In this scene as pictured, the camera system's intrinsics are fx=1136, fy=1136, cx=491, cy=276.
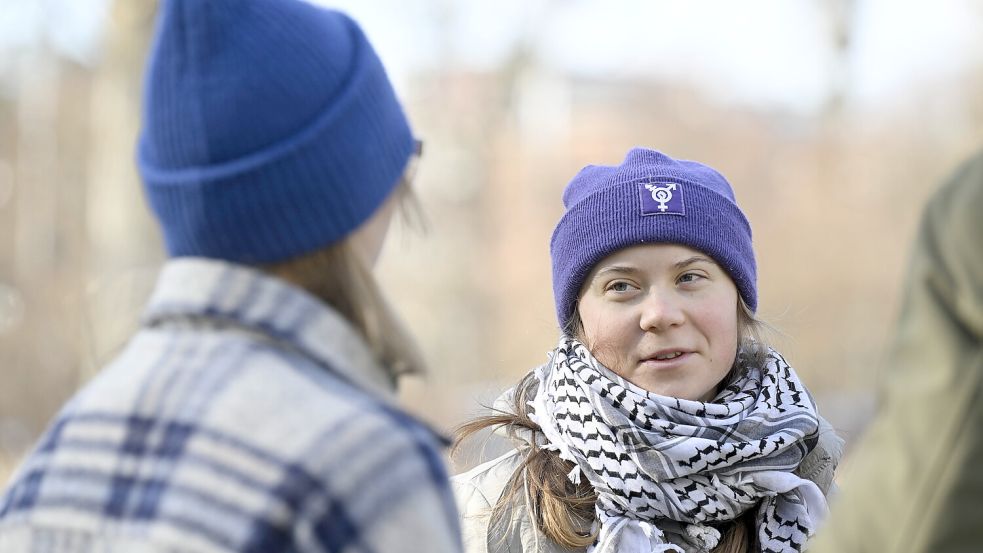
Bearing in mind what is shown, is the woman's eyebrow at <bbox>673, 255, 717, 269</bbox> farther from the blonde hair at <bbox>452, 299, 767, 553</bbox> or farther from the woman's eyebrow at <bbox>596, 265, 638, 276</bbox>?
the blonde hair at <bbox>452, 299, 767, 553</bbox>

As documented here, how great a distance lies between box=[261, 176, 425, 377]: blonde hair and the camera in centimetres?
172

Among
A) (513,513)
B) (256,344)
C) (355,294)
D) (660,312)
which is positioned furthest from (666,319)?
(256,344)

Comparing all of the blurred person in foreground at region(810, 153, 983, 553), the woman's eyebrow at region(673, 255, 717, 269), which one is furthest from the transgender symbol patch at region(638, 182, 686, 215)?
the blurred person in foreground at region(810, 153, 983, 553)

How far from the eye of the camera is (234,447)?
5.02 ft

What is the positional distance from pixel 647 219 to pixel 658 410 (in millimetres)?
461

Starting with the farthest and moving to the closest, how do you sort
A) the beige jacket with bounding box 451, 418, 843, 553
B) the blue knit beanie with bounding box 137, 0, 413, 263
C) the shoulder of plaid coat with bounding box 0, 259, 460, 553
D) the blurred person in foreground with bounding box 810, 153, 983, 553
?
the beige jacket with bounding box 451, 418, 843, 553 → the blue knit beanie with bounding box 137, 0, 413, 263 → the shoulder of plaid coat with bounding box 0, 259, 460, 553 → the blurred person in foreground with bounding box 810, 153, 983, 553

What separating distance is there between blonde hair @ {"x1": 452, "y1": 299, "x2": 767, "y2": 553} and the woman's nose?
278mm

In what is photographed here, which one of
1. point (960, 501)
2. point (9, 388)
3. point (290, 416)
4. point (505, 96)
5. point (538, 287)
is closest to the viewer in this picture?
point (960, 501)

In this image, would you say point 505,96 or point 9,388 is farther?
point 505,96

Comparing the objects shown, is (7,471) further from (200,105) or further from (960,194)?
(960,194)

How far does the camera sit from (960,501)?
132 cm

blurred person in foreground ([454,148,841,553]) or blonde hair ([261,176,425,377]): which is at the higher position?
blonde hair ([261,176,425,377])

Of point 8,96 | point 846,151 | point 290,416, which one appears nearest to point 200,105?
point 290,416

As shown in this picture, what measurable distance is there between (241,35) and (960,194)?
40.7 inches
